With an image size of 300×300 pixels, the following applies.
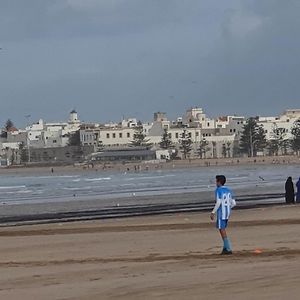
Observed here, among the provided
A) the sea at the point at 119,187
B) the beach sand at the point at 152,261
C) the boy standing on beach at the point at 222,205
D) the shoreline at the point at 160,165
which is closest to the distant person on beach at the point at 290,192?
the beach sand at the point at 152,261

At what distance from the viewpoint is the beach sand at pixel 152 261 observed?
11.8 metres

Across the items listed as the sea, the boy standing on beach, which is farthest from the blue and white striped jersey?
the sea

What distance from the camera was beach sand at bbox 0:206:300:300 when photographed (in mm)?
11812

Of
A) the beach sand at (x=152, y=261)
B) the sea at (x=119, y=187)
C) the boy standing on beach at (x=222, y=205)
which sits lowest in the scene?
the sea at (x=119, y=187)

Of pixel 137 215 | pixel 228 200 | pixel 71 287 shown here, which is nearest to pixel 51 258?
pixel 228 200

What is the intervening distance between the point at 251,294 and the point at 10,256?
863 centimetres

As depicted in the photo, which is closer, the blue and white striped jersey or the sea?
the blue and white striped jersey

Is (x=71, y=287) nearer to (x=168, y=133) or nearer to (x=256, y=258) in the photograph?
(x=256, y=258)

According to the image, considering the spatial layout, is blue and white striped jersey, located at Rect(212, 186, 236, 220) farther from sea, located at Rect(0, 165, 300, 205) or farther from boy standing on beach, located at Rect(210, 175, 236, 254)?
sea, located at Rect(0, 165, 300, 205)

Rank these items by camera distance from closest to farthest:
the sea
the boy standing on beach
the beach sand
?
the beach sand, the boy standing on beach, the sea

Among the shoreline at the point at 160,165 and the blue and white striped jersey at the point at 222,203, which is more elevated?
the blue and white striped jersey at the point at 222,203

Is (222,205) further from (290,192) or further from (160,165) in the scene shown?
(160,165)

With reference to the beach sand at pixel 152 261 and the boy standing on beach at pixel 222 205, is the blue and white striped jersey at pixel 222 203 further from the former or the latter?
the beach sand at pixel 152 261

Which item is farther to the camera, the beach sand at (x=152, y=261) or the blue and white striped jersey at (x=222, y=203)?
the blue and white striped jersey at (x=222, y=203)
